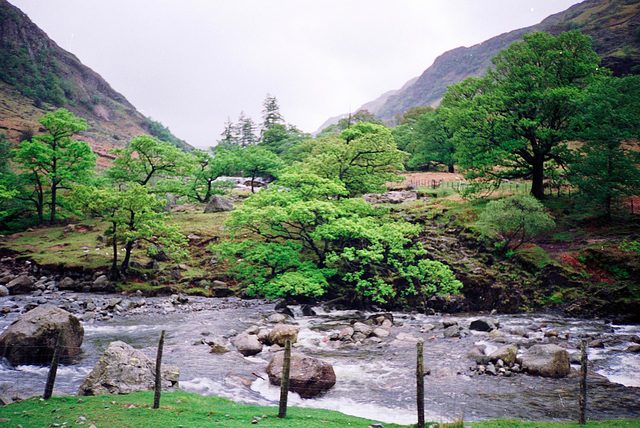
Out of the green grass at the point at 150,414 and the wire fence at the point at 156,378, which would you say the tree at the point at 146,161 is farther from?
the green grass at the point at 150,414

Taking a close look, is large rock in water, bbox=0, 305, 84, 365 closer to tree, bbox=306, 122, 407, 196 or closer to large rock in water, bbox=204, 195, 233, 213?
tree, bbox=306, 122, 407, 196

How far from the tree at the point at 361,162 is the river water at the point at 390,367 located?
15550 millimetres

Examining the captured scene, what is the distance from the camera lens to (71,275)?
29547mm

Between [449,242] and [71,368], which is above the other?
[449,242]

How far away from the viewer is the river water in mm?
11719

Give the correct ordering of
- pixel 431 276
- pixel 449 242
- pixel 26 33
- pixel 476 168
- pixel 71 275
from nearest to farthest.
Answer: pixel 431 276
pixel 71 275
pixel 449 242
pixel 476 168
pixel 26 33

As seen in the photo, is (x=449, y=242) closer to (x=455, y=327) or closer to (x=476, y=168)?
(x=476, y=168)

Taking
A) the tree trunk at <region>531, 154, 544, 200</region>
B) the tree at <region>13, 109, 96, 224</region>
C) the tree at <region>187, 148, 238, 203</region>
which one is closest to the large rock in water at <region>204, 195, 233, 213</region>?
the tree at <region>187, 148, 238, 203</region>

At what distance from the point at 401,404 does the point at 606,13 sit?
179543mm

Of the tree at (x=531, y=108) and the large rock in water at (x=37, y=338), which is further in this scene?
the tree at (x=531, y=108)

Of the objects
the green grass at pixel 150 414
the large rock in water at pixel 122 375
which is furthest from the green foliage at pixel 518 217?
the large rock in water at pixel 122 375

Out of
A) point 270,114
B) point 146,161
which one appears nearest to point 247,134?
point 270,114

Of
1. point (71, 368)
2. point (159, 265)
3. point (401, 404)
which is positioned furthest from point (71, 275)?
point (401, 404)

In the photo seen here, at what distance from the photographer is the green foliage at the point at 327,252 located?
84.1 feet
